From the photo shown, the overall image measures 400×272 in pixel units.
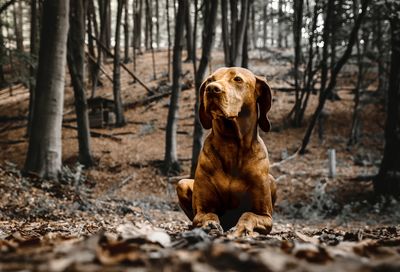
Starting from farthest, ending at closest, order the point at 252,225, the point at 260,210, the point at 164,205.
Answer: the point at 164,205, the point at 260,210, the point at 252,225

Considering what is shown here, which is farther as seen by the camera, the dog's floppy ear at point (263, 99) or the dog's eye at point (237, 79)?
the dog's floppy ear at point (263, 99)

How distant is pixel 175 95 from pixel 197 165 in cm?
Answer: 1083

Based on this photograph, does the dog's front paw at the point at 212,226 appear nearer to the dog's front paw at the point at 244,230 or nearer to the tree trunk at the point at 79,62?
the dog's front paw at the point at 244,230

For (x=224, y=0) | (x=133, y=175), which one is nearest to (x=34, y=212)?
(x=133, y=175)

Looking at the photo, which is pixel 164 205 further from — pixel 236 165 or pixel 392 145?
pixel 236 165

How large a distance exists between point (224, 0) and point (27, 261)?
15.5 meters

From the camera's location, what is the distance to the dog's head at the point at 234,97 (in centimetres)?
338

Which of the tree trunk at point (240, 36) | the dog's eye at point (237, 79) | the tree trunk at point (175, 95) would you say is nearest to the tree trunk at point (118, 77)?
the tree trunk at point (175, 95)

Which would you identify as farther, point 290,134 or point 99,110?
point 99,110

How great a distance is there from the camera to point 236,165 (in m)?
3.63

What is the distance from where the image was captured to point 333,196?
12.0m

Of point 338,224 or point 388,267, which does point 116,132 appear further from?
point 388,267

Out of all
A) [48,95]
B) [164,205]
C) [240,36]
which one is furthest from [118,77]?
[48,95]

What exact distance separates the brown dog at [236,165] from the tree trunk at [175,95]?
10.6 m
